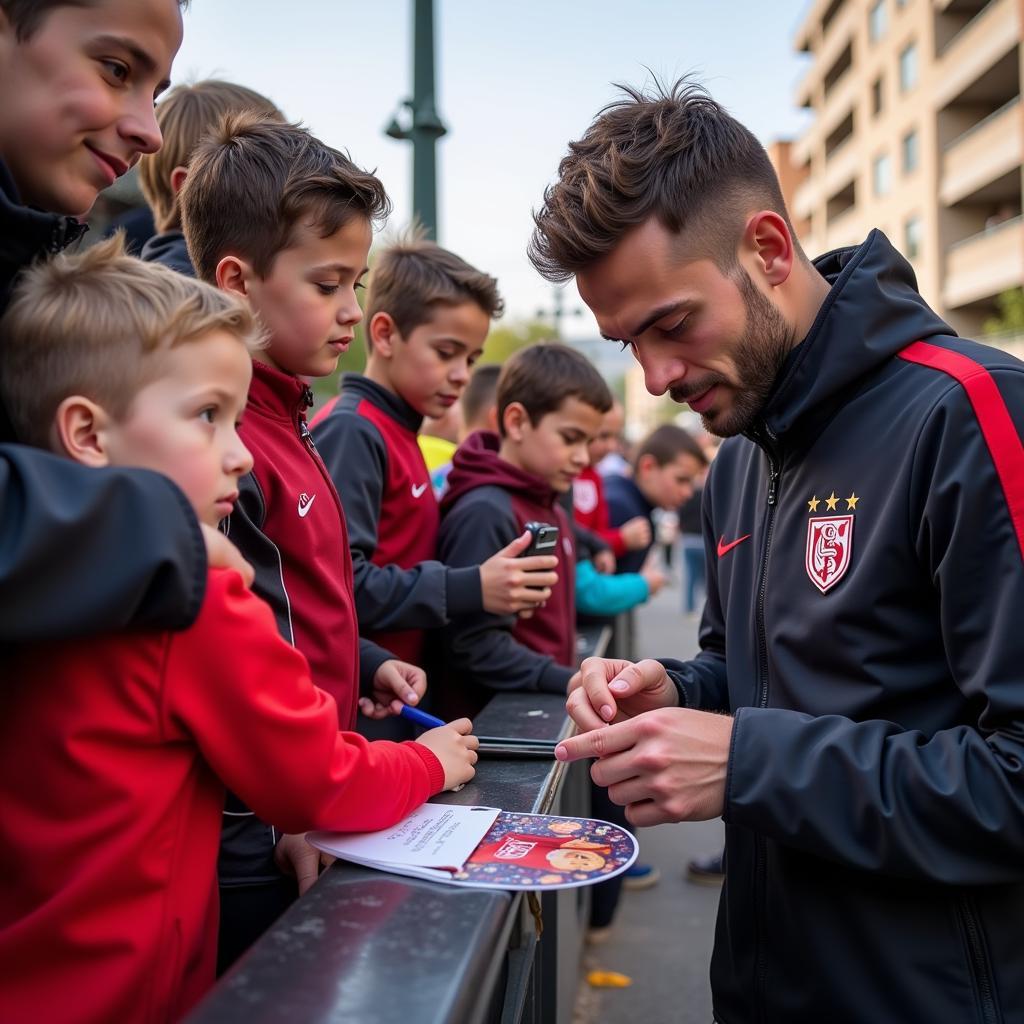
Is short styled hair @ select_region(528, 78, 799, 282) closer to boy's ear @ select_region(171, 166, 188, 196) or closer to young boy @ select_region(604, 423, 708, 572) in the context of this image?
boy's ear @ select_region(171, 166, 188, 196)

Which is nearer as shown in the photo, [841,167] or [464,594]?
[464,594]

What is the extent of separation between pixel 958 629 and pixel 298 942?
1.09 metres

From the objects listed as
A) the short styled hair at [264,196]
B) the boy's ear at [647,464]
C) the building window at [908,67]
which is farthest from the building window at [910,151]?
the short styled hair at [264,196]

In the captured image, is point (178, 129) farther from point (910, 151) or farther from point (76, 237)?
point (910, 151)

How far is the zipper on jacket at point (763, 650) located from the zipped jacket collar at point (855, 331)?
0.11 metres

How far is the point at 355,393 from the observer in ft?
11.0

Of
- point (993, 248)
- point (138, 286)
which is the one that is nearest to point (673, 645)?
point (138, 286)

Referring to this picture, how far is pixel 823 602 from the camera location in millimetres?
1778

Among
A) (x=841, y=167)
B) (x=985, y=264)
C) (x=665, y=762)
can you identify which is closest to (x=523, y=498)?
(x=665, y=762)

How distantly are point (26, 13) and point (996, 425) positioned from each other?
64.2 inches

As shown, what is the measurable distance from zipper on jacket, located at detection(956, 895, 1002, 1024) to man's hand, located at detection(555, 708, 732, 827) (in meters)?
0.42

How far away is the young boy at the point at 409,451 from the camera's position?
9.74 ft

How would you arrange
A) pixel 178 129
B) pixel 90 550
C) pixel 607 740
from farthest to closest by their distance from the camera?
1. pixel 178 129
2. pixel 607 740
3. pixel 90 550

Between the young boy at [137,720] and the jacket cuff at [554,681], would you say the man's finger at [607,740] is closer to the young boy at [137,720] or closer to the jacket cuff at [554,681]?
the young boy at [137,720]
